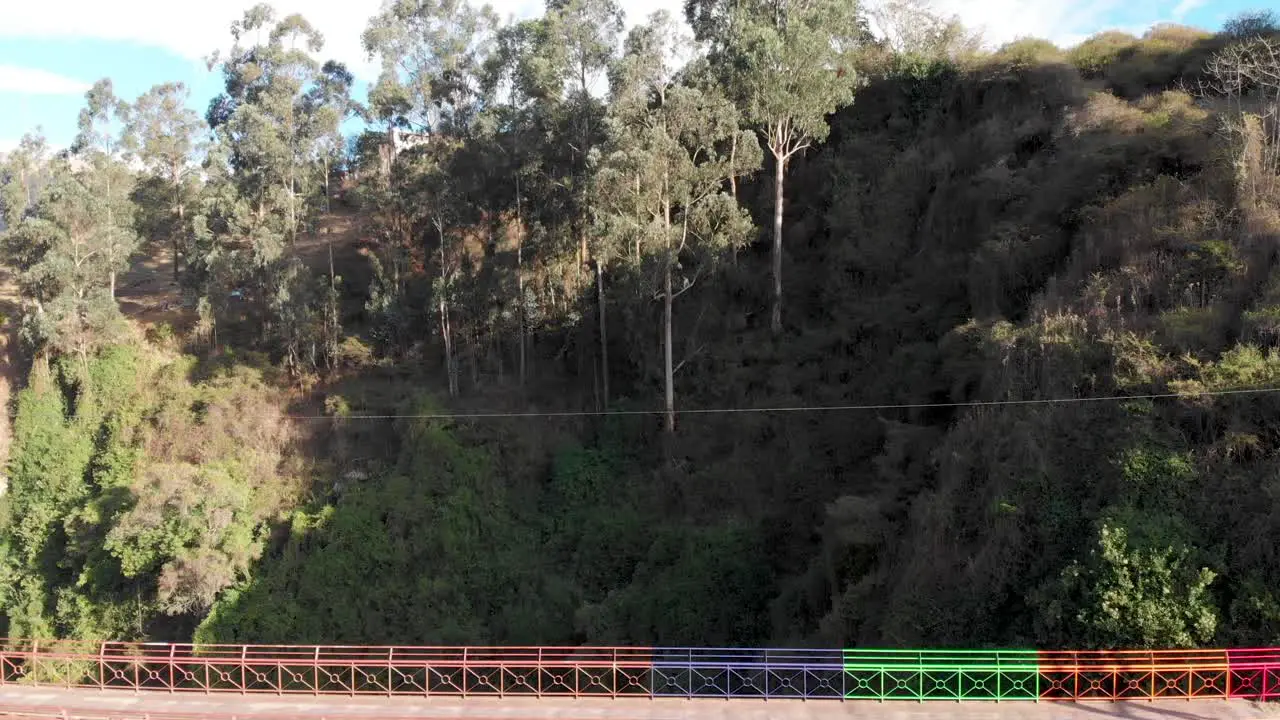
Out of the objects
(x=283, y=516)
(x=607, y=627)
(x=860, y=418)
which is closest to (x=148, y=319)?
(x=283, y=516)

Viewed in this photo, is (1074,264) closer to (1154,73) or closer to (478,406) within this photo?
(1154,73)

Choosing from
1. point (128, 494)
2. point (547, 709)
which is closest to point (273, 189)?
point (128, 494)

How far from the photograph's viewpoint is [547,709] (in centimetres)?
1358

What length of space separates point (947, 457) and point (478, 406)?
16.7 metres

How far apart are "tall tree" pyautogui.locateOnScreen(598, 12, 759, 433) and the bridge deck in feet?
47.8

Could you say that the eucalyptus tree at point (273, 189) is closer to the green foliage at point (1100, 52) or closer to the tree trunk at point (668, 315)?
the tree trunk at point (668, 315)

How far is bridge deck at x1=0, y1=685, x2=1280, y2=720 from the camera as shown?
1266cm

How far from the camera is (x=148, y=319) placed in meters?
38.4

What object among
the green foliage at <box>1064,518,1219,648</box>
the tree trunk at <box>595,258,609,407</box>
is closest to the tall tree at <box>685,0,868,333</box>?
the tree trunk at <box>595,258,609,407</box>

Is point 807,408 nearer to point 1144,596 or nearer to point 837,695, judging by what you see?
point 837,695

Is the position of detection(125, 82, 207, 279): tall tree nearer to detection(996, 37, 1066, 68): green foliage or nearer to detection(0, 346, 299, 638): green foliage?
detection(0, 346, 299, 638): green foliage

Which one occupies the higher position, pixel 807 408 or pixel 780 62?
pixel 780 62

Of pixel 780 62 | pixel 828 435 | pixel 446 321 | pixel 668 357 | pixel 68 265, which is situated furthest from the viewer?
pixel 68 265

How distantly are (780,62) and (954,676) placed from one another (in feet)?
66.8
